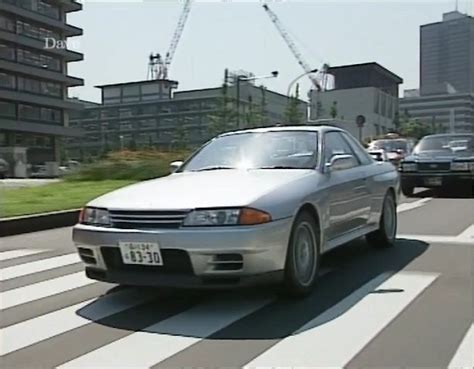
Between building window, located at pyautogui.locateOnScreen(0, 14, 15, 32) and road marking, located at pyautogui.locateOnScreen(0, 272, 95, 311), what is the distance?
1746 cm

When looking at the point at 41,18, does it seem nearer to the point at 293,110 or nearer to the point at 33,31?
the point at 33,31

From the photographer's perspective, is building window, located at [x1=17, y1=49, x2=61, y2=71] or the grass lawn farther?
building window, located at [x1=17, y1=49, x2=61, y2=71]

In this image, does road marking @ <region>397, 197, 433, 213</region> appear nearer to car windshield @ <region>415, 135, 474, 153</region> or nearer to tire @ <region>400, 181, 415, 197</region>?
tire @ <region>400, 181, 415, 197</region>

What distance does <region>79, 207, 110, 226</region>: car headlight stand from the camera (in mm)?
4734

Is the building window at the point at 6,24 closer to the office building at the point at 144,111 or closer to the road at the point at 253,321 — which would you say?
the road at the point at 253,321

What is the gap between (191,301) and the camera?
4859 millimetres

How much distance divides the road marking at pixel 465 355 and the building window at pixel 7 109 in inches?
1693

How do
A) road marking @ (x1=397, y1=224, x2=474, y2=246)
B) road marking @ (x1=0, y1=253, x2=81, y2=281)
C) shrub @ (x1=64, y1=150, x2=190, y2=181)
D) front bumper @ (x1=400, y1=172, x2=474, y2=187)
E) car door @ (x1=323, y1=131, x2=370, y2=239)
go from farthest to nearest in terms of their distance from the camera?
shrub @ (x1=64, y1=150, x2=190, y2=181)
front bumper @ (x1=400, y1=172, x2=474, y2=187)
road marking @ (x1=397, y1=224, x2=474, y2=246)
road marking @ (x1=0, y1=253, x2=81, y2=281)
car door @ (x1=323, y1=131, x2=370, y2=239)

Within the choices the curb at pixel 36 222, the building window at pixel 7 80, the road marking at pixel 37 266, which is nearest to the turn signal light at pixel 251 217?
the road marking at pixel 37 266

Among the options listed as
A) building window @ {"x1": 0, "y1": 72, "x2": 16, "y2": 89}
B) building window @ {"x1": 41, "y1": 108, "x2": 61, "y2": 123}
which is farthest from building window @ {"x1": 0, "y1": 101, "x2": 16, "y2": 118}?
building window @ {"x1": 41, "y1": 108, "x2": 61, "y2": 123}

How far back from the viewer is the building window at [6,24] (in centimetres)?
2123

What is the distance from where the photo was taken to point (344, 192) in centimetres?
582

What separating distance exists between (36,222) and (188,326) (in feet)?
20.1

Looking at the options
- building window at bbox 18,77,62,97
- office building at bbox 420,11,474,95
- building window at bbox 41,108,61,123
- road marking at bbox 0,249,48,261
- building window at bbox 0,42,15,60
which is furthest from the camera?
office building at bbox 420,11,474,95
